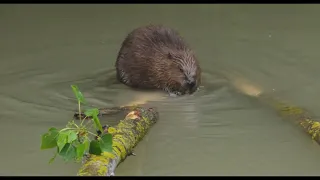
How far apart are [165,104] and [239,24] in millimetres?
2931

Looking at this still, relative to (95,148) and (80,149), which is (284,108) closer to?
(95,148)

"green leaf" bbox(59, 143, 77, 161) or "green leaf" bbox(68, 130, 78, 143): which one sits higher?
"green leaf" bbox(68, 130, 78, 143)

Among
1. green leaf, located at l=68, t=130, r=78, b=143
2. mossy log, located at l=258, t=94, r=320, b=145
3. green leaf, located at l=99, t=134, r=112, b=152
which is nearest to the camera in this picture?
green leaf, located at l=68, t=130, r=78, b=143

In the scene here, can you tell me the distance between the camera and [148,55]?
215 inches

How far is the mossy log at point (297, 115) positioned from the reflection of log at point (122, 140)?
3.17 ft

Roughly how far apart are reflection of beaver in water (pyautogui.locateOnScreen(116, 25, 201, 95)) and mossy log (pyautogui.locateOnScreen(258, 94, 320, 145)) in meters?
0.64

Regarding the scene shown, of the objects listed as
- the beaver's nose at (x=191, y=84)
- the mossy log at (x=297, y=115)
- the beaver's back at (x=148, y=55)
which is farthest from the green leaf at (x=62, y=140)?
the beaver's back at (x=148, y=55)

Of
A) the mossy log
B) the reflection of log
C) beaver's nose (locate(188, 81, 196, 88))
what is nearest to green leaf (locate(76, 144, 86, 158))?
the reflection of log

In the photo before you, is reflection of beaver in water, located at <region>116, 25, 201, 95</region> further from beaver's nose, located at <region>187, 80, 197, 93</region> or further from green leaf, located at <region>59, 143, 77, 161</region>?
green leaf, located at <region>59, 143, 77, 161</region>

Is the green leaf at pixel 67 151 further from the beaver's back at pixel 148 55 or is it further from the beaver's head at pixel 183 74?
the beaver's back at pixel 148 55

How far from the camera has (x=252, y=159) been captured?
4.05 meters

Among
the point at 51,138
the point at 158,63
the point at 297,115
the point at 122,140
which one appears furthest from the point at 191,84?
the point at 51,138

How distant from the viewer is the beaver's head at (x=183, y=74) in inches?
205

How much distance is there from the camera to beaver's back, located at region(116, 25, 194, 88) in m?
5.40
